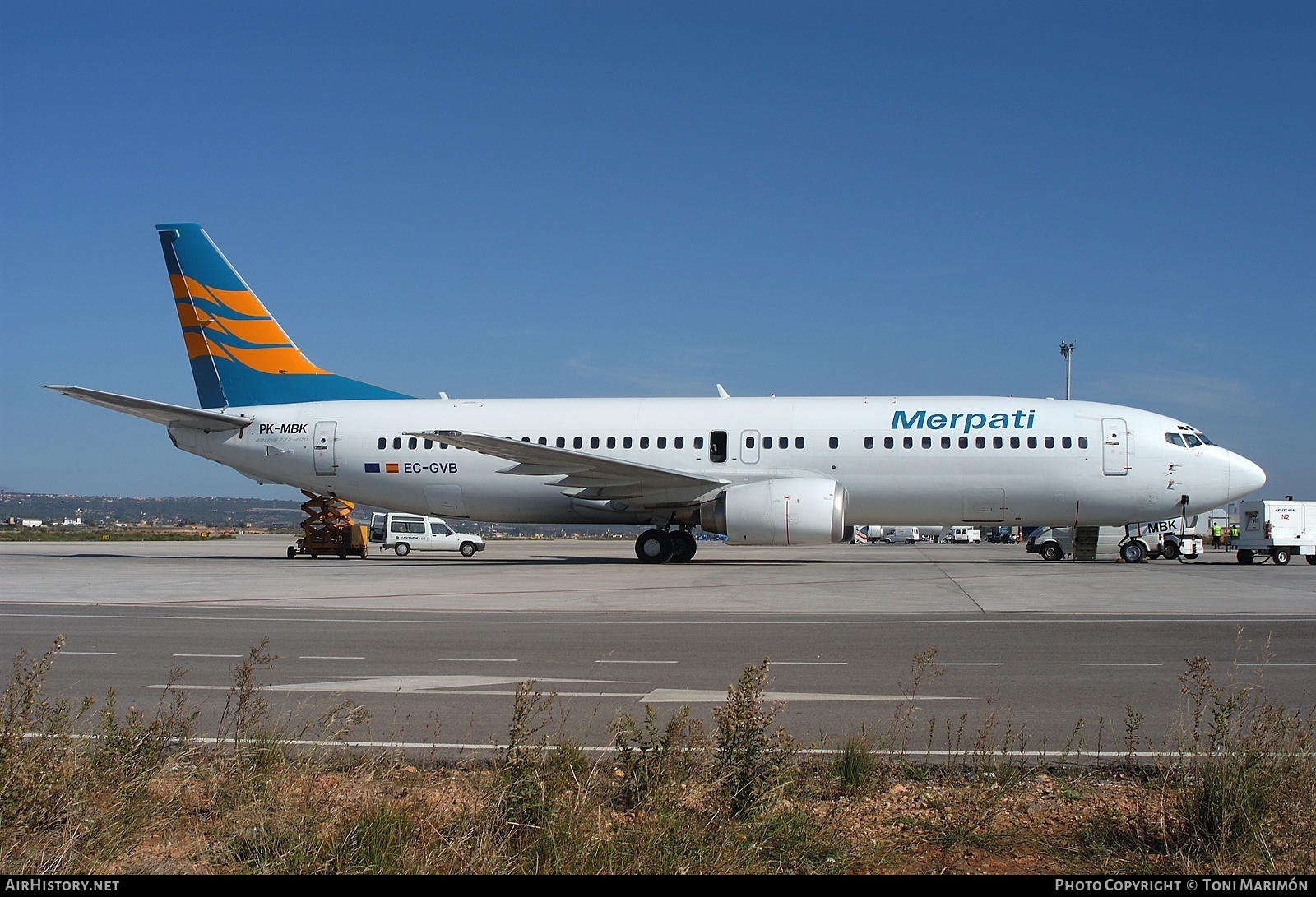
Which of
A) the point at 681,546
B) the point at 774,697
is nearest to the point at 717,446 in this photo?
the point at 681,546

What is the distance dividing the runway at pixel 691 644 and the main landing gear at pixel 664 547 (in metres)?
4.05

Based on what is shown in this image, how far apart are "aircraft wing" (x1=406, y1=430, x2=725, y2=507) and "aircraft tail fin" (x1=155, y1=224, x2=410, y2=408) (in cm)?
595

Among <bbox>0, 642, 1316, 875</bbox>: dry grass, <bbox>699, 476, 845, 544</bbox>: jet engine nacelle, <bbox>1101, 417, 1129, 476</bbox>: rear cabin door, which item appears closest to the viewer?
<bbox>0, 642, 1316, 875</bbox>: dry grass

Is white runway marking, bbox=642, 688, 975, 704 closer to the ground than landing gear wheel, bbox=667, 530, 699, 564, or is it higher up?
closer to the ground

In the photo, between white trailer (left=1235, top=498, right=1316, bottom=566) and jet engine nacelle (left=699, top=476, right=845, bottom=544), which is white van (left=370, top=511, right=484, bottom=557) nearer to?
jet engine nacelle (left=699, top=476, right=845, bottom=544)

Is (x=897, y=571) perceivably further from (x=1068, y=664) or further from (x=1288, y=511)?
(x=1288, y=511)

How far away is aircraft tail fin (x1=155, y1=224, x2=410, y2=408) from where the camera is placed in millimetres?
28047

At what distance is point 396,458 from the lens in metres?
26.9

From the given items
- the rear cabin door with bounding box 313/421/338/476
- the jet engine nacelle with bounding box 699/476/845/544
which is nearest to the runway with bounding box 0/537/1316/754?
the jet engine nacelle with bounding box 699/476/845/544

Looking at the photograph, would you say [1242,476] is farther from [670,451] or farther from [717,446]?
[670,451]

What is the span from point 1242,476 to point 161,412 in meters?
27.6

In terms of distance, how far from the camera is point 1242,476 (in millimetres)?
24203

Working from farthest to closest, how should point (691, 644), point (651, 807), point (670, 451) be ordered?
point (670, 451)
point (691, 644)
point (651, 807)
